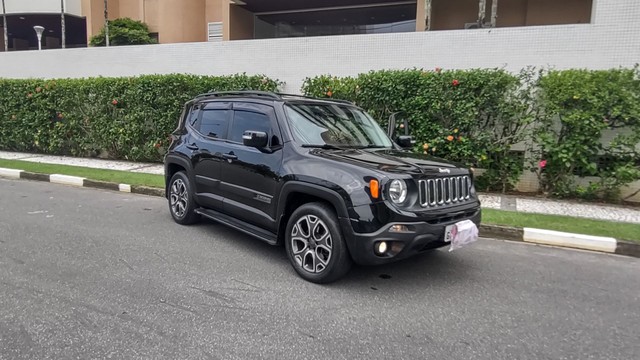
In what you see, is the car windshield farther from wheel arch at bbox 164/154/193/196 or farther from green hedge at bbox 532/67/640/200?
green hedge at bbox 532/67/640/200

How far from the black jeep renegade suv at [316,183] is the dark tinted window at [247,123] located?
0.06 feet

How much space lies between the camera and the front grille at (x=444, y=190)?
4.30 m

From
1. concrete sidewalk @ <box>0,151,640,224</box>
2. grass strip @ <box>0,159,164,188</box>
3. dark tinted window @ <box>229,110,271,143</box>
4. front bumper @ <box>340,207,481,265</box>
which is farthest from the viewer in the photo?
grass strip @ <box>0,159,164,188</box>

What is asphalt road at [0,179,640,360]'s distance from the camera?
130 inches

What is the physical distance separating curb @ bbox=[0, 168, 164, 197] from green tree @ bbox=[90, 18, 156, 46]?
40.5 feet

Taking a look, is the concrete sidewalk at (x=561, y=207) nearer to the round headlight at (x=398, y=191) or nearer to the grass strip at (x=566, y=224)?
the grass strip at (x=566, y=224)

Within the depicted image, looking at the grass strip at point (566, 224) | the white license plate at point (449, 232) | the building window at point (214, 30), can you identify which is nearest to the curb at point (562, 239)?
the grass strip at point (566, 224)

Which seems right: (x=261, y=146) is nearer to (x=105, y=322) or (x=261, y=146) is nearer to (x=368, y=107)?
(x=105, y=322)

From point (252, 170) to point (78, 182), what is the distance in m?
7.04

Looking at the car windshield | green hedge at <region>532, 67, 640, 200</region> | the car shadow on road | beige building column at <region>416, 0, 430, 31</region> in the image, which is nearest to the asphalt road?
the car shadow on road

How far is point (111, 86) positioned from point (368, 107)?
25.2 feet

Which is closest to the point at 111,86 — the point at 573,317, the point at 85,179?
the point at 85,179

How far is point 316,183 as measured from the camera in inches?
176

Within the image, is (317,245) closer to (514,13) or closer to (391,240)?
(391,240)
